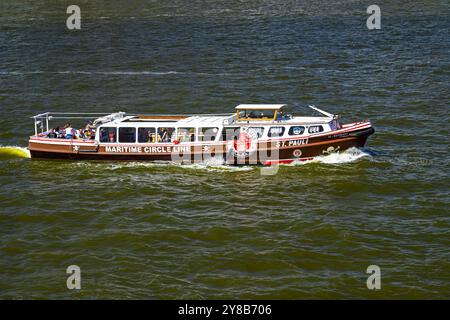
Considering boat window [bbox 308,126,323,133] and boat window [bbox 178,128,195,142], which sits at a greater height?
boat window [bbox 308,126,323,133]

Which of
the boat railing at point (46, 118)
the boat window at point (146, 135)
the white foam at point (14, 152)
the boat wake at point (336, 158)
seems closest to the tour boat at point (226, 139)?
the boat window at point (146, 135)

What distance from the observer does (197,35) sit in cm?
8300

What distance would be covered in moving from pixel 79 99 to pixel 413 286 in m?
37.9

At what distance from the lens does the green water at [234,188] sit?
3222cm

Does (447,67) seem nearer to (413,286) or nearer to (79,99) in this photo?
(79,99)

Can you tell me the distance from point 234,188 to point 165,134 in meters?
6.14

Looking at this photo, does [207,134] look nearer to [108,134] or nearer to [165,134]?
[165,134]

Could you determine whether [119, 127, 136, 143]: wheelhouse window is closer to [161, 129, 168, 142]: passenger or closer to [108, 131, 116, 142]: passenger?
[108, 131, 116, 142]: passenger

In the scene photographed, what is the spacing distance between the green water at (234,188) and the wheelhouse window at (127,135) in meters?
1.48

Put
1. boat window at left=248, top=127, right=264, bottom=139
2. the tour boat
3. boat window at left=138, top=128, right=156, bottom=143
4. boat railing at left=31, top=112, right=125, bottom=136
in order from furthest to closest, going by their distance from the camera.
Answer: boat railing at left=31, top=112, right=125, bottom=136, boat window at left=138, top=128, right=156, bottom=143, boat window at left=248, top=127, right=264, bottom=139, the tour boat

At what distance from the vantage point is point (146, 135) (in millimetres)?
45438

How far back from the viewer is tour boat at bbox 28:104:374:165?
145ft

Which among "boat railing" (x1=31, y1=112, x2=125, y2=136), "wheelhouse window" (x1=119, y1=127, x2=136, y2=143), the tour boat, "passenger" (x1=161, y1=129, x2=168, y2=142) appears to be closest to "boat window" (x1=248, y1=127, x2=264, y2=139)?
the tour boat
